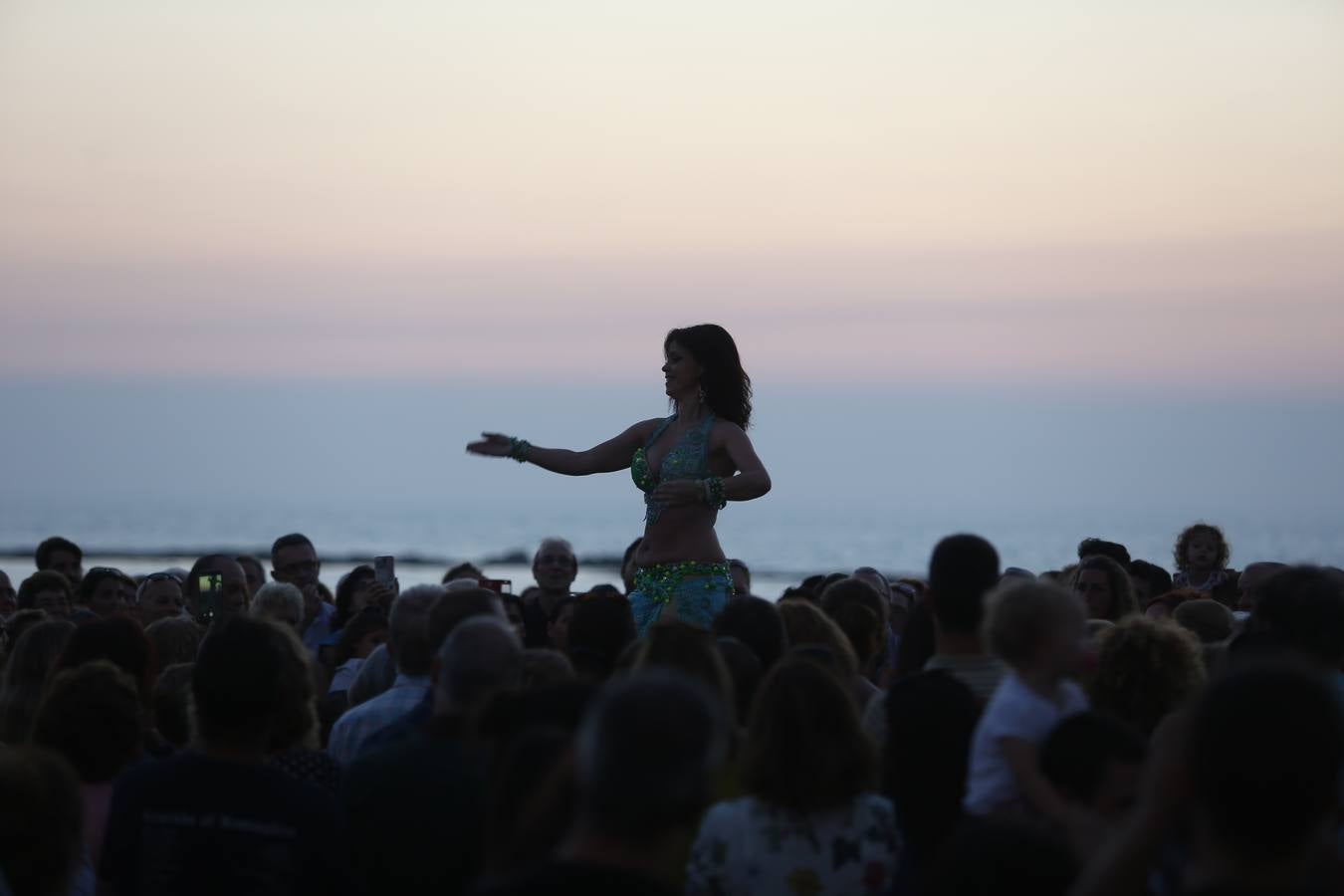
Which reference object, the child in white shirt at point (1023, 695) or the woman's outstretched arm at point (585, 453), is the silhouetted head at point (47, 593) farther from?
the child in white shirt at point (1023, 695)

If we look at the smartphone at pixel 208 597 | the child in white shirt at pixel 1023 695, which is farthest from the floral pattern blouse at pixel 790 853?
Answer: the smartphone at pixel 208 597

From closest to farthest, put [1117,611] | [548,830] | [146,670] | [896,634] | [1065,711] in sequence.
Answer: [548,830]
[1065,711]
[146,670]
[1117,611]
[896,634]

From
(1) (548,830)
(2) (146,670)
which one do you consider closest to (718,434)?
(2) (146,670)

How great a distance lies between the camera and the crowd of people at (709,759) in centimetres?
235

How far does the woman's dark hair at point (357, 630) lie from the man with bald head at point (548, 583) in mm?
1287

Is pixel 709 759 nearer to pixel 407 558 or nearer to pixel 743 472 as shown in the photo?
pixel 743 472

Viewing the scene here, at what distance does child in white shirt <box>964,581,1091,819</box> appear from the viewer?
373 cm

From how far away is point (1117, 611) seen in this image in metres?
7.27

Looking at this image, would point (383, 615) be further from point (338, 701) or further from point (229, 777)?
point (229, 777)

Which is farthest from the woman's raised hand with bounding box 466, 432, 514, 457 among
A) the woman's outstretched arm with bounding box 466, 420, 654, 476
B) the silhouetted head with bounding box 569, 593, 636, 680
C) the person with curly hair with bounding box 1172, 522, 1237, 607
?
the person with curly hair with bounding box 1172, 522, 1237, 607

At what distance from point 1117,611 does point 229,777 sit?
15.6 ft

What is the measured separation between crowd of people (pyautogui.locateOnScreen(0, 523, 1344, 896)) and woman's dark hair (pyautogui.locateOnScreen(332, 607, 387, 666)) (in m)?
1.61

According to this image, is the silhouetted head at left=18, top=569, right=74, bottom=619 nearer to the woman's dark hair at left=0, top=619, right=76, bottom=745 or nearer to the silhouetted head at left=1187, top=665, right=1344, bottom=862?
the woman's dark hair at left=0, top=619, right=76, bottom=745

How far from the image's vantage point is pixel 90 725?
4.36 metres
